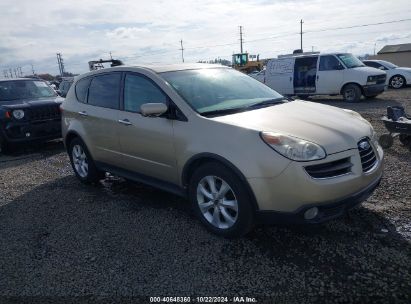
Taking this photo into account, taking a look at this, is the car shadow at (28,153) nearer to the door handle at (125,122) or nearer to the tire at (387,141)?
the door handle at (125,122)

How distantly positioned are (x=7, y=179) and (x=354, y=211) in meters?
5.65

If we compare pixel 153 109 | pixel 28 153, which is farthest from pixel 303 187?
pixel 28 153

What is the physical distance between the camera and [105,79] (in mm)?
5164

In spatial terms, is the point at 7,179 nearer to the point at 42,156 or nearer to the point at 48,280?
the point at 42,156

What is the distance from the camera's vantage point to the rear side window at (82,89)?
220 inches

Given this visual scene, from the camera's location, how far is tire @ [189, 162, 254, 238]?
3398mm

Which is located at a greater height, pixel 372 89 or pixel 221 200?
pixel 221 200

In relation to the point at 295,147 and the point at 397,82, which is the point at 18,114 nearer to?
the point at 295,147

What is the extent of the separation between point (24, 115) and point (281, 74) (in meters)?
10.3

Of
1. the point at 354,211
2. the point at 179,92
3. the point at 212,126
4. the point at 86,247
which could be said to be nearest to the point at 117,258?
the point at 86,247

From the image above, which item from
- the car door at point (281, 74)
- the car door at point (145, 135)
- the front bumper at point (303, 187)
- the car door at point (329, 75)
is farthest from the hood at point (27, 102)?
the car door at point (329, 75)

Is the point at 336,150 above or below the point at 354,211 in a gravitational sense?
above

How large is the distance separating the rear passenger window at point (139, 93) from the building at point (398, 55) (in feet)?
147

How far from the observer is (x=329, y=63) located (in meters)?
14.1
